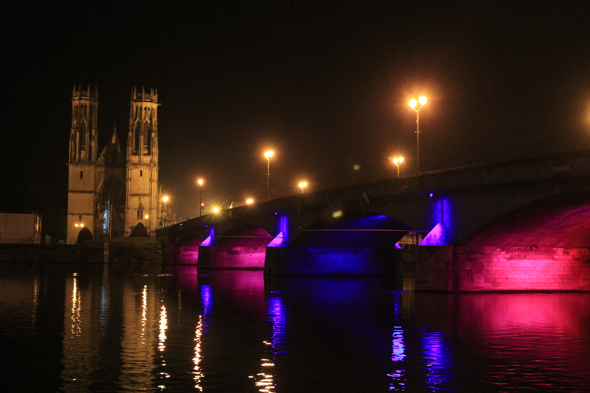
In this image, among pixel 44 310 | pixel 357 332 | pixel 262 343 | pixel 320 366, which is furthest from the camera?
pixel 44 310

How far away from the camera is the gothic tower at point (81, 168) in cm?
14175

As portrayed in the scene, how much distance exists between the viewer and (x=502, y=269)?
126ft

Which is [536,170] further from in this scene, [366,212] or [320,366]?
[320,366]

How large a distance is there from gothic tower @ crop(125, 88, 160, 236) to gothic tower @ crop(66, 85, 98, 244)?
9195mm

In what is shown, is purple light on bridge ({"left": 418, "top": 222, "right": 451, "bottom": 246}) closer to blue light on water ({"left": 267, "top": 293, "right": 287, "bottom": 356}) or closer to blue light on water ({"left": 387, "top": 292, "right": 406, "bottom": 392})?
blue light on water ({"left": 267, "top": 293, "right": 287, "bottom": 356})

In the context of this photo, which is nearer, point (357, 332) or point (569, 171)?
point (357, 332)

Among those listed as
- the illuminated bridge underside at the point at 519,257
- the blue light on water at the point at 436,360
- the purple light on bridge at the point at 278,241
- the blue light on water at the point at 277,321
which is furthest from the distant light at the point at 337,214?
the blue light on water at the point at 436,360

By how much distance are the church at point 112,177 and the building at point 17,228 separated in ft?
59.1

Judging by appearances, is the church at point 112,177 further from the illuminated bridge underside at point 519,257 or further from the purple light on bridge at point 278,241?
the illuminated bridge underside at point 519,257

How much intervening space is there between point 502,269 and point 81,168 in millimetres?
117609

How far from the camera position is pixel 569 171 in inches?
1164

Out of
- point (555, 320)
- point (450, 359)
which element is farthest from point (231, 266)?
point (450, 359)

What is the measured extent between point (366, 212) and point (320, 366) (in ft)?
101

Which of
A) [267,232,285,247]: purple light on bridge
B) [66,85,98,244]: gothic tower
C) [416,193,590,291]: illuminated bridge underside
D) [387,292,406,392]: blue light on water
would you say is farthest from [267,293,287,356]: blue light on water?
[66,85,98,244]: gothic tower
